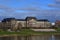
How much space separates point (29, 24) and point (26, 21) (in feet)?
22.4

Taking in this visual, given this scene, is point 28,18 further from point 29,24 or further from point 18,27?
point 18,27

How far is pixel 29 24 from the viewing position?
120m

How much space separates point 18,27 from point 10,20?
39.0 m

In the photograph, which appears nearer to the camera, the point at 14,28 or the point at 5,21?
the point at 14,28

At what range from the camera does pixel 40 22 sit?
12688cm

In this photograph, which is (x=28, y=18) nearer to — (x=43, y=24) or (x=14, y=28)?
(x=43, y=24)

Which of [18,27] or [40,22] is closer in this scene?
[18,27]

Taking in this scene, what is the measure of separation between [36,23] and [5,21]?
610 inches

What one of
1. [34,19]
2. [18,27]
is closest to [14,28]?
[18,27]

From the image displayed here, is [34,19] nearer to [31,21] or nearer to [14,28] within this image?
[31,21]

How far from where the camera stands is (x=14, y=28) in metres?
82.7

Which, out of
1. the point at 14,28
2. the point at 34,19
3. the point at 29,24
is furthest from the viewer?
the point at 34,19

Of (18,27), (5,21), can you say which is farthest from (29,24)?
(18,27)

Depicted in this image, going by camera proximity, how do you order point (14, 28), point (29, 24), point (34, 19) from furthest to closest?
point (34, 19) → point (29, 24) → point (14, 28)
